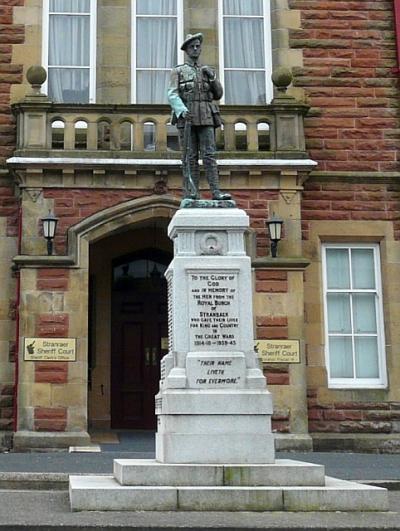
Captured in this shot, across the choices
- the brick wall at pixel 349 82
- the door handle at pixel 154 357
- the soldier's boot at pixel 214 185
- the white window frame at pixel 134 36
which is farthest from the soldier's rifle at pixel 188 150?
the door handle at pixel 154 357

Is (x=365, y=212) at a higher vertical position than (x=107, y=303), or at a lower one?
higher

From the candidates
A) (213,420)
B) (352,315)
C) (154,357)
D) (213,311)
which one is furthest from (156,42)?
(213,420)

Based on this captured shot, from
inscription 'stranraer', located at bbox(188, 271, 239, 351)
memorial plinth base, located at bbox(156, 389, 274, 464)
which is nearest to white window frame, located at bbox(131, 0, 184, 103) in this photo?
inscription 'stranraer', located at bbox(188, 271, 239, 351)

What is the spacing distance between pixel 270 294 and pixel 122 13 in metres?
5.91

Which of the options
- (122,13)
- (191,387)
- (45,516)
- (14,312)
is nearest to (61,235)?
(14,312)

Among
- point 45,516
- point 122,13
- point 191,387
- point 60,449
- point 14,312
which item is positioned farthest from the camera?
point 122,13

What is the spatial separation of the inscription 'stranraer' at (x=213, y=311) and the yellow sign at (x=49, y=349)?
4.71 meters

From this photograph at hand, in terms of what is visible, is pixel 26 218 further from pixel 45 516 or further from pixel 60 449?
pixel 45 516

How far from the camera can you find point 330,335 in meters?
14.1

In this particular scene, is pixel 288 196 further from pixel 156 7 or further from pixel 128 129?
pixel 156 7

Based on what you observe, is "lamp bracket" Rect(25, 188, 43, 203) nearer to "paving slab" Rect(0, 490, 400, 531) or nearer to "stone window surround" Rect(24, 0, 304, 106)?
"stone window surround" Rect(24, 0, 304, 106)

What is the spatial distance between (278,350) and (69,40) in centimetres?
686

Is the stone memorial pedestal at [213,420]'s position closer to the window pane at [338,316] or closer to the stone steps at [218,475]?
the stone steps at [218,475]

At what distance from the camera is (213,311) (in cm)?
838
